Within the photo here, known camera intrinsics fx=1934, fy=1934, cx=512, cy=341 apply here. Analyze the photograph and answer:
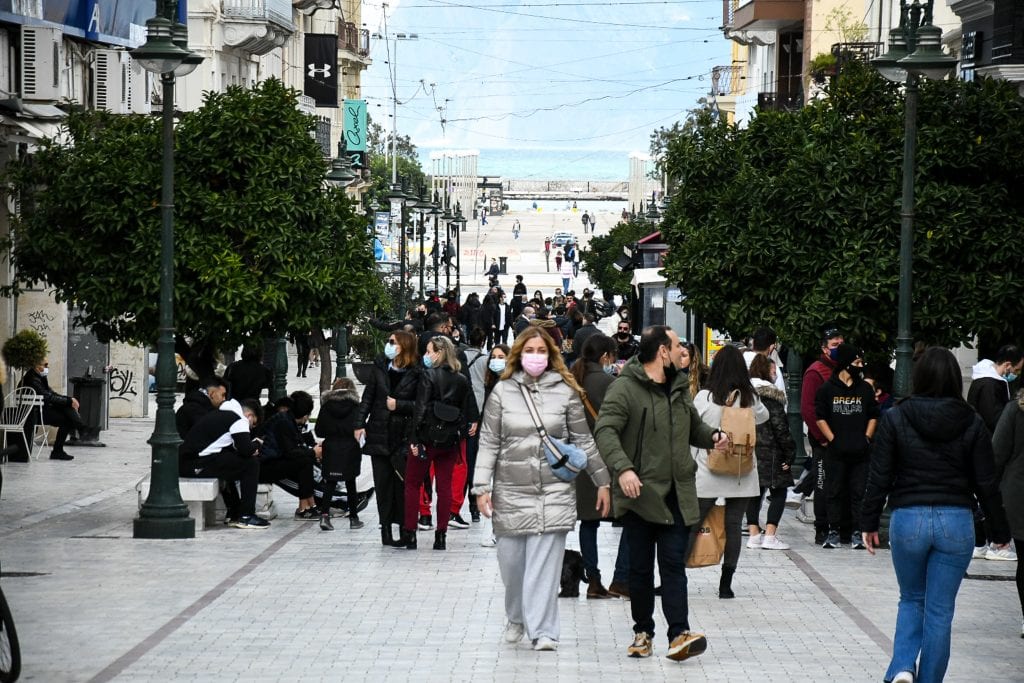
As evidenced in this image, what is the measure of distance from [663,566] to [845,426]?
5586 millimetres

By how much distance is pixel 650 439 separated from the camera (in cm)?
1008

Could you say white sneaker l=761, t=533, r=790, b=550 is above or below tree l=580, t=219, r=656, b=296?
below

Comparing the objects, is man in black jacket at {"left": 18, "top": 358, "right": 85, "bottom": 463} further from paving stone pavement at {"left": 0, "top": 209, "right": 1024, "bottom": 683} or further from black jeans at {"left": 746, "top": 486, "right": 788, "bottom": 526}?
black jeans at {"left": 746, "top": 486, "right": 788, "bottom": 526}

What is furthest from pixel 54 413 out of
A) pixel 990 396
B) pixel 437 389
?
pixel 990 396

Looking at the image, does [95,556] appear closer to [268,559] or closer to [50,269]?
[268,559]

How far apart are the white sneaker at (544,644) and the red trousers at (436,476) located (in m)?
4.67

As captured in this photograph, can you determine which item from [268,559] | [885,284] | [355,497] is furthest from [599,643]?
[885,284]

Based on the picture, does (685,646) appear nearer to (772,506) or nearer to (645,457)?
(645,457)

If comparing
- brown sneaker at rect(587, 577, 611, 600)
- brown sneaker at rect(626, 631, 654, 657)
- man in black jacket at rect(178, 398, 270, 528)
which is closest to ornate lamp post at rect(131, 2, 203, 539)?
man in black jacket at rect(178, 398, 270, 528)

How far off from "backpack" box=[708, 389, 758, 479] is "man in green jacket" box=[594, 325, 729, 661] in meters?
2.13

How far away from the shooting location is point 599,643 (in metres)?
10.8

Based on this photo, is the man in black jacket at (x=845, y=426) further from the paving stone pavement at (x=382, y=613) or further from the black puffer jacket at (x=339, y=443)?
the black puffer jacket at (x=339, y=443)

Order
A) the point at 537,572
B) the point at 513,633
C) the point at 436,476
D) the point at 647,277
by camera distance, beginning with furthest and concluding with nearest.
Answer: the point at 647,277, the point at 436,476, the point at 513,633, the point at 537,572

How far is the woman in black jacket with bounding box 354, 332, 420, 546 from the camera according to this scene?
597 inches
